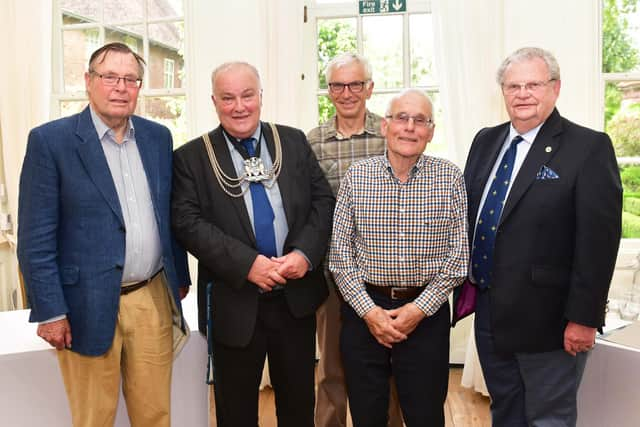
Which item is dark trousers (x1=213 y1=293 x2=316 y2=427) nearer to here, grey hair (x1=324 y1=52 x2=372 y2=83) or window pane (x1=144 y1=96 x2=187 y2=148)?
grey hair (x1=324 y1=52 x2=372 y2=83)

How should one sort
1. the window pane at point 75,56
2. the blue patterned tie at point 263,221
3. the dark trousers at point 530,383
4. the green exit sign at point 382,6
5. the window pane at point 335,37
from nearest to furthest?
the dark trousers at point 530,383 → the blue patterned tie at point 263,221 → the green exit sign at point 382,6 → the window pane at point 335,37 → the window pane at point 75,56

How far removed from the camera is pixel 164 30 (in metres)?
3.88

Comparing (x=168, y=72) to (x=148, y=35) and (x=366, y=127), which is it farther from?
(x=366, y=127)

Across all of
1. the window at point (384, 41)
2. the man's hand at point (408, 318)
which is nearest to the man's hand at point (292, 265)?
the man's hand at point (408, 318)

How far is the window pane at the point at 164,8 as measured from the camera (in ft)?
12.6

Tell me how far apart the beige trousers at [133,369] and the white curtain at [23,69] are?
2349 millimetres

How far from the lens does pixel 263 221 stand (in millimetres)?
2027

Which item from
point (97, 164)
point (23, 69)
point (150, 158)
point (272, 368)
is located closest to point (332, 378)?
point (272, 368)

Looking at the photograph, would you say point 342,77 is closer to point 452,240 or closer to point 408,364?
point 452,240

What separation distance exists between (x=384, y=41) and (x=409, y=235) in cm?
210

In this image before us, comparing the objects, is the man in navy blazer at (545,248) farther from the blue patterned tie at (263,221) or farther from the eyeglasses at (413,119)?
the blue patterned tie at (263,221)

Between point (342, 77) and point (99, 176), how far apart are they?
3.57 ft

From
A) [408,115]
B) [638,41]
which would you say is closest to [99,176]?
[408,115]

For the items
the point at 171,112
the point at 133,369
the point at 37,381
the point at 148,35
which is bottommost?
the point at 37,381
